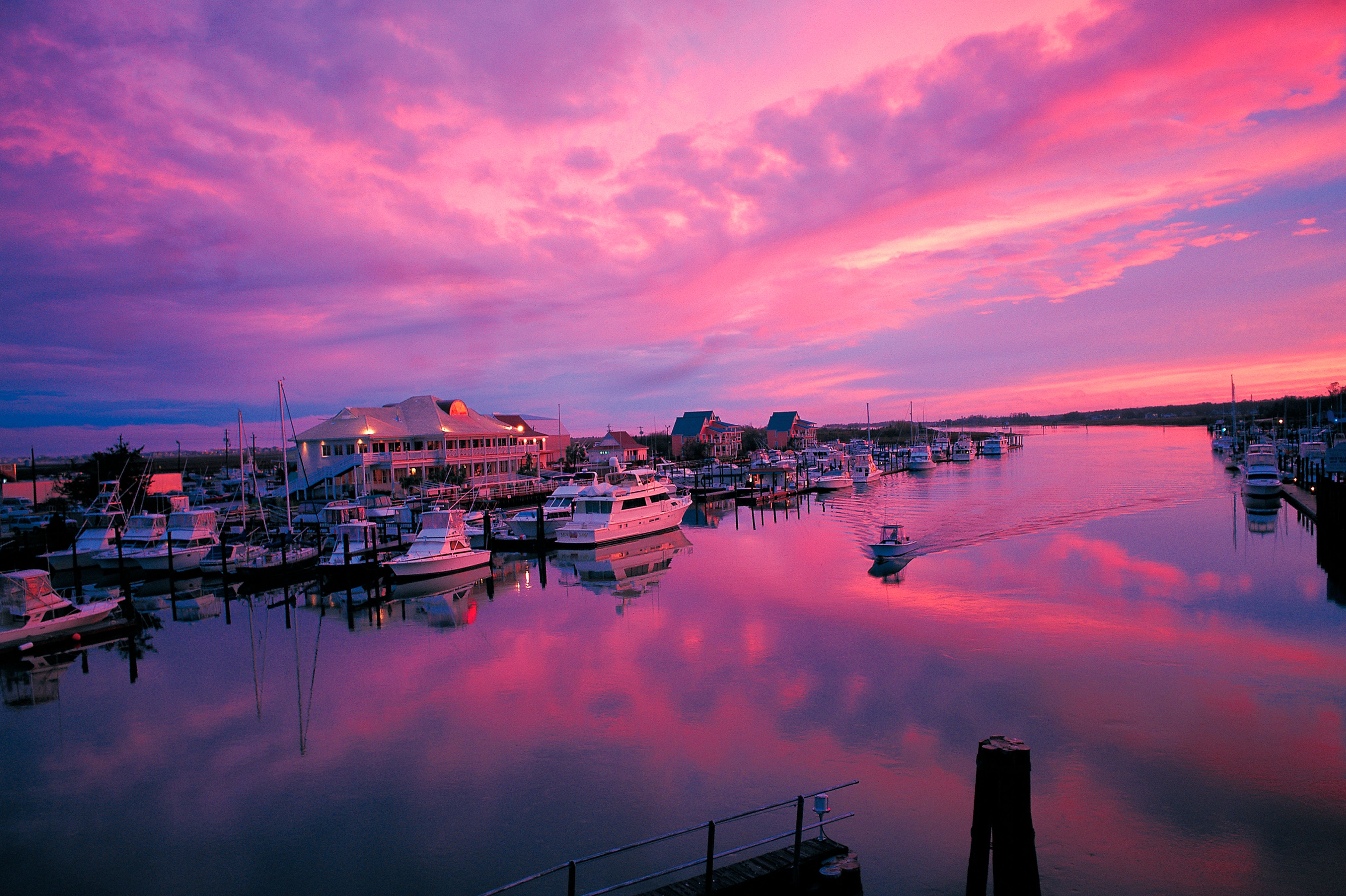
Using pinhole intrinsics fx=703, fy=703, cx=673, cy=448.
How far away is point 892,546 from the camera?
29.8 meters

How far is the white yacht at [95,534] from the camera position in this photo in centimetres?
3198

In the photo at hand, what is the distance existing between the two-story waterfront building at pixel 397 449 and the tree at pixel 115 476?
867 centimetres

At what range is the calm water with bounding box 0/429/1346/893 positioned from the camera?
969 cm

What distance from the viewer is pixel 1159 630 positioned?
1884 centimetres

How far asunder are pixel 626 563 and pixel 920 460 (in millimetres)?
68290

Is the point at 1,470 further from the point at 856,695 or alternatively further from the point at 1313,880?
the point at 1313,880

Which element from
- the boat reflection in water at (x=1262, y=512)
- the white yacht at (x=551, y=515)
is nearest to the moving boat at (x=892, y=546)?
the white yacht at (x=551, y=515)

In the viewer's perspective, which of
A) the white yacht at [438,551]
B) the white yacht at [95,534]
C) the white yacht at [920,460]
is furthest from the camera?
the white yacht at [920,460]

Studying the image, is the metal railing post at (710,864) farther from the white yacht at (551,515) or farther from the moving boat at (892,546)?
the white yacht at (551,515)

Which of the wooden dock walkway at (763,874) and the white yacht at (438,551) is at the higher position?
the white yacht at (438,551)

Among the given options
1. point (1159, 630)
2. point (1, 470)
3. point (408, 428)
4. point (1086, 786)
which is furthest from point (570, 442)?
point (1086, 786)

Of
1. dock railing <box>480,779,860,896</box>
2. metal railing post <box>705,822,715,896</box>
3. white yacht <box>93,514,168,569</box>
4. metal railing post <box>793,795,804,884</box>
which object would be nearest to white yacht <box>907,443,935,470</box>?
white yacht <box>93,514,168,569</box>

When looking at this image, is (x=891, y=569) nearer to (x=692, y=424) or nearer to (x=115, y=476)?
(x=115, y=476)

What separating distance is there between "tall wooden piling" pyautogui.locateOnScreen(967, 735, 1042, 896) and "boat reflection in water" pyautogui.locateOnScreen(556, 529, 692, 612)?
16.9m
